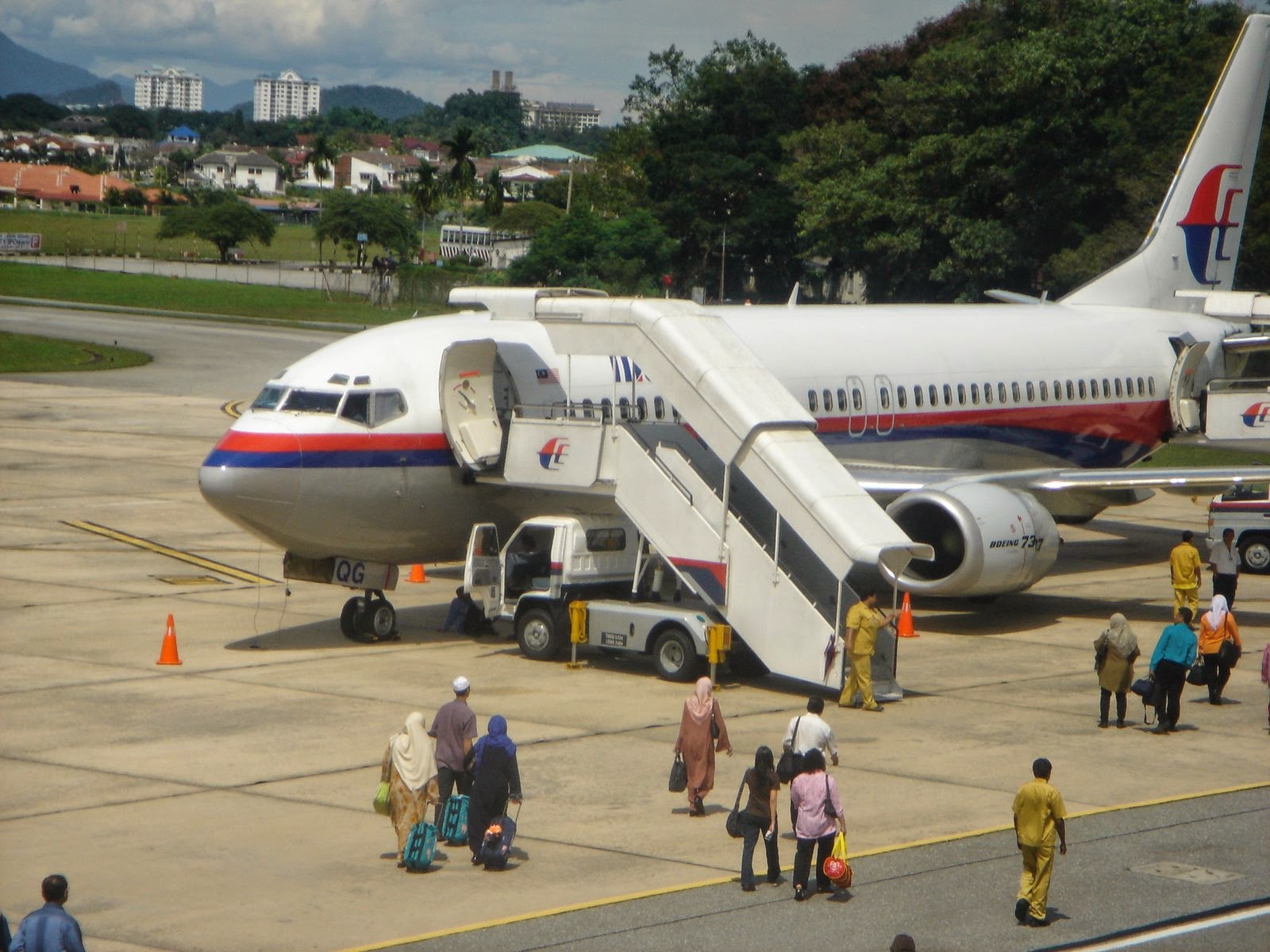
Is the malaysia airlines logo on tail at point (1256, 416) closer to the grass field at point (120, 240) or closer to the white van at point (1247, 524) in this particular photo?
the white van at point (1247, 524)

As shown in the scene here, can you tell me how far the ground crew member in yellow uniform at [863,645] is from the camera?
2142cm

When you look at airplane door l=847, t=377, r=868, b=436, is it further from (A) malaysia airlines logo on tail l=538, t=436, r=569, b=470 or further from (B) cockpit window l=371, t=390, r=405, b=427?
(B) cockpit window l=371, t=390, r=405, b=427

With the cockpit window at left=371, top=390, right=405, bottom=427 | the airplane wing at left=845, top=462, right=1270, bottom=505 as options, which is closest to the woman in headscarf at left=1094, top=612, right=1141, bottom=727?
the airplane wing at left=845, top=462, right=1270, bottom=505

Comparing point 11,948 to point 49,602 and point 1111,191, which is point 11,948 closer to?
point 49,602

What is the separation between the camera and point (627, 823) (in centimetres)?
1648

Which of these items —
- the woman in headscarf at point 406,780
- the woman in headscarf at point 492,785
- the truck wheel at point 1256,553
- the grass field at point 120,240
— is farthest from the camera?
the grass field at point 120,240

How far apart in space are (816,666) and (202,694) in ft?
26.0

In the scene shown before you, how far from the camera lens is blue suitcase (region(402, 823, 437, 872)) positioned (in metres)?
14.8

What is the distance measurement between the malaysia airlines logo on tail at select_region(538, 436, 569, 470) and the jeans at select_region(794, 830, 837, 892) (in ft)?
35.2

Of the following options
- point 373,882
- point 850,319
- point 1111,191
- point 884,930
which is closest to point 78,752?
point 373,882

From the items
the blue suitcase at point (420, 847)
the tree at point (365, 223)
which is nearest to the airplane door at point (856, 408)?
the blue suitcase at point (420, 847)

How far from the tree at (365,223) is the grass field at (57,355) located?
5073cm

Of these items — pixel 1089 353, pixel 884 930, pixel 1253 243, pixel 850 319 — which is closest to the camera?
pixel 884 930

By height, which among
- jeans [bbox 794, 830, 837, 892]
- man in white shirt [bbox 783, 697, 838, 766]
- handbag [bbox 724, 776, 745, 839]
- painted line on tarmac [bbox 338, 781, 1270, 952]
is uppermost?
man in white shirt [bbox 783, 697, 838, 766]
